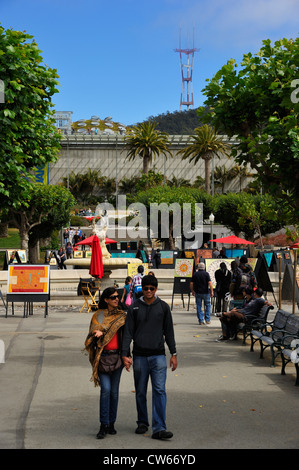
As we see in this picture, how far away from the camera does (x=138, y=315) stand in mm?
7145

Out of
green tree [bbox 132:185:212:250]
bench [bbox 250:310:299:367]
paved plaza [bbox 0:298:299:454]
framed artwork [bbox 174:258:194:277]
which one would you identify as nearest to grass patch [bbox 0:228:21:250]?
green tree [bbox 132:185:212:250]

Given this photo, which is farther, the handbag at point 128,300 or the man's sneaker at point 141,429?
the handbag at point 128,300

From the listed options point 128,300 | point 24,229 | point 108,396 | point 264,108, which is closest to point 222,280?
point 128,300

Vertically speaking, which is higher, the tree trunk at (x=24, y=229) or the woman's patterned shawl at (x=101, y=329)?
the tree trunk at (x=24, y=229)

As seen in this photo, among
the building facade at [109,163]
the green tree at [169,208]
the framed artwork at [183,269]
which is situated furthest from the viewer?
the building facade at [109,163]

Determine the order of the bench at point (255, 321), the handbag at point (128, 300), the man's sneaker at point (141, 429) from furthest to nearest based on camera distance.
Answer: the handbag at point (128, 300) < the bench at point (255, 321) < the man's sneaker at point (141, 429)

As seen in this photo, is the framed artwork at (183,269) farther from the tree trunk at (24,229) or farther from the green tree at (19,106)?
the tree trunk at (24,229)

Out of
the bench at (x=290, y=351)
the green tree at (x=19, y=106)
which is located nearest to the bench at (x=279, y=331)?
the bench at (x=290, y=351)

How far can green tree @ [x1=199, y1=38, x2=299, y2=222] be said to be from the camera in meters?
11.8

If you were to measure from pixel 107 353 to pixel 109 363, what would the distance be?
0.37 ft

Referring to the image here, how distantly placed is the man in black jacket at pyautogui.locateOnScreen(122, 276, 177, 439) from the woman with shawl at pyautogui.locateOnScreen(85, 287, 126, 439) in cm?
15

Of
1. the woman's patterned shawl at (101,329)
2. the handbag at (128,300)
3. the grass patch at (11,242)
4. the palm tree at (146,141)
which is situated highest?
the palm tree at (146,141)

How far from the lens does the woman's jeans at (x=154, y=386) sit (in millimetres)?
6941
